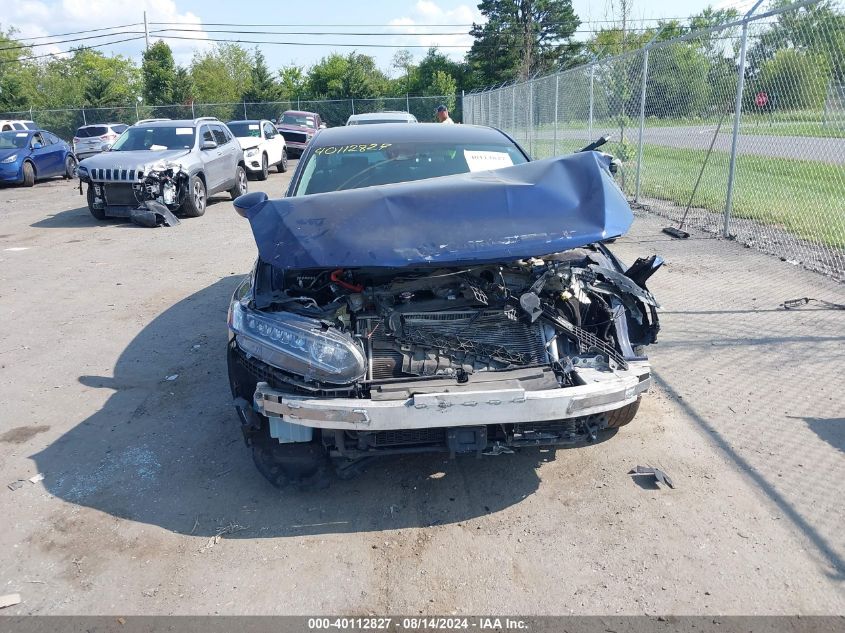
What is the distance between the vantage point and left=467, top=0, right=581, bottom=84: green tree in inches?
2169

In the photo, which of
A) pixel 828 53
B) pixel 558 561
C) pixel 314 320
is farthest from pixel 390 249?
pixel 828 53

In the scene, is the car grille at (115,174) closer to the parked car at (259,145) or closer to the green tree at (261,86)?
the parked car at (259,145)

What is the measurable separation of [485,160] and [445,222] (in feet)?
5.95

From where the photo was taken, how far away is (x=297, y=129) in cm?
2584

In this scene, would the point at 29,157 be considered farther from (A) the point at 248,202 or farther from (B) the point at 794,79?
(B) the point at 794,79

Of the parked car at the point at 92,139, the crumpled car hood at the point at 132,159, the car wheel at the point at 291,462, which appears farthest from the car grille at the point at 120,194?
the parked car at the point at 92,139

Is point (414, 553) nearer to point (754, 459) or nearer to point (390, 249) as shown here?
point (390, 249)

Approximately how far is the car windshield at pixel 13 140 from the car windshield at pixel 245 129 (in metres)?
5.56

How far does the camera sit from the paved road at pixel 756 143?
690 cm

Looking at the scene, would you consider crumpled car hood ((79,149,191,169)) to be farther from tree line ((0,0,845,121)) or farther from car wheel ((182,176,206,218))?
tree line ((0,0,845,121))

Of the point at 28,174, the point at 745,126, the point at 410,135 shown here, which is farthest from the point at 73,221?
→ the point at 745,126

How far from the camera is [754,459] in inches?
151

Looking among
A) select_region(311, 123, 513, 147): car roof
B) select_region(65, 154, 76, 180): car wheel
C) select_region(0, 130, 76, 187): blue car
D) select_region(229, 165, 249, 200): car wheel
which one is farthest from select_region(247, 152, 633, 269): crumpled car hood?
select_region(65, 154, 76, 180): car wheel

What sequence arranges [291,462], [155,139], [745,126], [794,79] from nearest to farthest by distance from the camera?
[291,462], [794,79], [745,126], [155,139]
